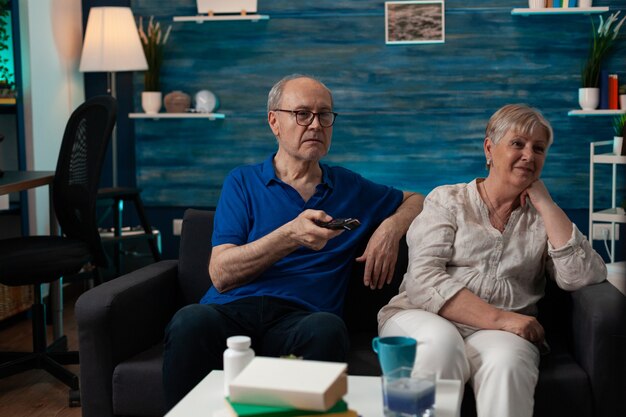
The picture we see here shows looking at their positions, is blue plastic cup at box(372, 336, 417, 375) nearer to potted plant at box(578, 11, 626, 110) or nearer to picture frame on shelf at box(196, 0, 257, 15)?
potted plant at box(578, 11, 626, 110)

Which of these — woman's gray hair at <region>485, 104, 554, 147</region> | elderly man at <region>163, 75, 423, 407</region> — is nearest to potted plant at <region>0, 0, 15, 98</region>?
elderly man at <region>163, 75, 423, 407</region>

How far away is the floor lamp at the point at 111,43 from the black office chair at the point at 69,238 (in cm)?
142

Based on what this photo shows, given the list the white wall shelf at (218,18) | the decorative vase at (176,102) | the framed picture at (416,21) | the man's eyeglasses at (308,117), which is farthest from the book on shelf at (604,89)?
the man's eyeglasses at (308,117)

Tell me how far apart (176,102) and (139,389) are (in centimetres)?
309

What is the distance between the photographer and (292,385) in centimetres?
156

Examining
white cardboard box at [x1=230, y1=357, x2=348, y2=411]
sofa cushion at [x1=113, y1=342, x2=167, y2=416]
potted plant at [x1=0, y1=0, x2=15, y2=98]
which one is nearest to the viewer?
white cardboard box at [x1=230, y1=357, x2=348, y2=411]

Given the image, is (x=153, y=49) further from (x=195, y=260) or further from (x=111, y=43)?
(x=195, y=260)

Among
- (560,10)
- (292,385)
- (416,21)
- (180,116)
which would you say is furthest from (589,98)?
Answer: (292,385)

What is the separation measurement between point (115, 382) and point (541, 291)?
126 cm

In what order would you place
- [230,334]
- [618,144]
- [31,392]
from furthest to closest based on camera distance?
[618,144] < [31,392] < [230,334]

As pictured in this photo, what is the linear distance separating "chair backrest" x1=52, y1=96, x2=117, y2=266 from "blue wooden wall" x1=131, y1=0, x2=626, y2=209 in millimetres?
1778

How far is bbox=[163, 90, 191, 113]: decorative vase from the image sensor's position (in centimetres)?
531

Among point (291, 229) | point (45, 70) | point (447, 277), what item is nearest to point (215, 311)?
point (291, 229)

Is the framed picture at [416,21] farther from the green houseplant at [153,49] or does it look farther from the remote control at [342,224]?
the remote control at [342,224]
